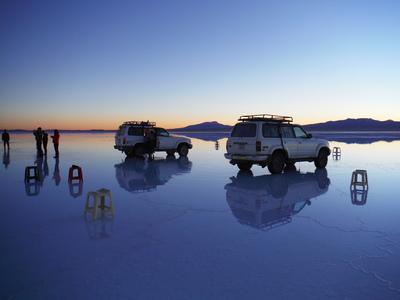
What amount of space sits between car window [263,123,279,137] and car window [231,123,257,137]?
47cm

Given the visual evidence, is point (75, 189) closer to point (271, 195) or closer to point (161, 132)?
point (271, 195)

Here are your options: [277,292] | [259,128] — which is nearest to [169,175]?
[259,128]

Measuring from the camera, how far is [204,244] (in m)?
5.51

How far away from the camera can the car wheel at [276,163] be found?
1382 cm

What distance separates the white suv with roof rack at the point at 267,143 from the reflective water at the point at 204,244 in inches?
122

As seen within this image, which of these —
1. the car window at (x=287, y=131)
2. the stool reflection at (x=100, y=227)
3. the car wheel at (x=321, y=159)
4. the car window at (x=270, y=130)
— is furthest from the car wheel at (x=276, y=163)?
the stool reflection at (x=100, y=227)

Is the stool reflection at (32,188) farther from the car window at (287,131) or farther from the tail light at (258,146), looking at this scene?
the car window at (287,131)

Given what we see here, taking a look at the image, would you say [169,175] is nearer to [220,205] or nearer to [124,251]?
[220,205]

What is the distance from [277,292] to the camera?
3906mm

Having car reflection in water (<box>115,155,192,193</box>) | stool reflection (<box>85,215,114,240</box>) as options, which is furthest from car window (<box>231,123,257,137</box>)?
stool reflection (<box>85,215,114,240</box>)

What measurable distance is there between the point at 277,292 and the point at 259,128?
33.0 feet

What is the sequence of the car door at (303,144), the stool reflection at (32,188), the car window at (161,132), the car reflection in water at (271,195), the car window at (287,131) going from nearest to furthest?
the car reflection in water at (271,195), the stool reflection at (32,188), the car window at (287,131), the car door at (303,144), the car window at (161,132)

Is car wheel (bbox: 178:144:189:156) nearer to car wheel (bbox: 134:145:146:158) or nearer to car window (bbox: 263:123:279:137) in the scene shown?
car wheel (bbox: 134:145:146:158)

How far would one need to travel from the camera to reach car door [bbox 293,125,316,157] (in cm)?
1505
